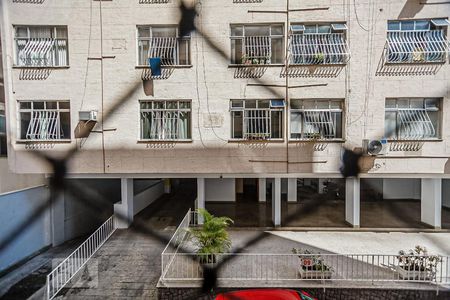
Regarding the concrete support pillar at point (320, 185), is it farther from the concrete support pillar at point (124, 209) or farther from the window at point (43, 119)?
the window at point (43, 119)

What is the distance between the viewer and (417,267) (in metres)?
Answer: 4.81

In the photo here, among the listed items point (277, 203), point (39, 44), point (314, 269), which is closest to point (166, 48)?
point (39, 44)

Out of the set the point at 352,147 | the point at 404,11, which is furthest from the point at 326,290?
the point at 404,11

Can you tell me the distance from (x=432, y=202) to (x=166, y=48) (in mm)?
9199

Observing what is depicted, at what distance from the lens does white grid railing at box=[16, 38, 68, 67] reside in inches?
247

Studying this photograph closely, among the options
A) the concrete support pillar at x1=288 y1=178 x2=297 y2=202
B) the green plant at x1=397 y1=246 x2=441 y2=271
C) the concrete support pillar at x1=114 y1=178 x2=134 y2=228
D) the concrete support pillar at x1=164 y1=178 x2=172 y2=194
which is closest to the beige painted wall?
the concrete support pillar at x1=114 y1=178 x2=134 y2=228

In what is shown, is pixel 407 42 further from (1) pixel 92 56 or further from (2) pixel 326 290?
(1) pixel 92 56

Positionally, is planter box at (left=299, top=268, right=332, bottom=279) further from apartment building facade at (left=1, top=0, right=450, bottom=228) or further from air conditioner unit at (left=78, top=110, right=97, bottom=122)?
air conditioner unit at (left=78, top=110, right=97, bottom=122)

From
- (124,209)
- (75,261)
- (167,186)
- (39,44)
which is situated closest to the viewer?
(75,261)

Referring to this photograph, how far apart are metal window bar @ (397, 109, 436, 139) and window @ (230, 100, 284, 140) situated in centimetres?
322

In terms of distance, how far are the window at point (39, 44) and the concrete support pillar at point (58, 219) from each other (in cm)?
427

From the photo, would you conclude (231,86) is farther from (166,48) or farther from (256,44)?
(166,48)

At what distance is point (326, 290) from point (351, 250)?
2028 millimetres

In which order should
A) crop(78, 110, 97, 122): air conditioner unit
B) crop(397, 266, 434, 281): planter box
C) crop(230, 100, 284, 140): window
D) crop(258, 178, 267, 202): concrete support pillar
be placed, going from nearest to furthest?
crop(397, 266, 434, 281): planter box
crop(78, 110, 97, 122): air conditioner unit
crop(230, 100, 284, 140): window
crop(258, 178, 267, 202): concrete support pillar
